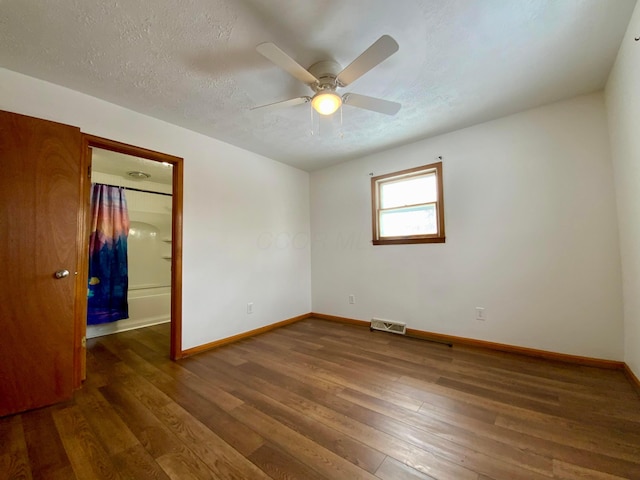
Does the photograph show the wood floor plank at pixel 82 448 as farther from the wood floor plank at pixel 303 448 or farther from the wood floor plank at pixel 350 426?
the wood floor plank at pixel 350 426

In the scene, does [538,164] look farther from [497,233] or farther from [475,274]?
[475,274]

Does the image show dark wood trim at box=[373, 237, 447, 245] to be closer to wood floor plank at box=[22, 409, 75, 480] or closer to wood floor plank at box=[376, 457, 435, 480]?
wood floor plank at box=[376, 457, 435, 480]

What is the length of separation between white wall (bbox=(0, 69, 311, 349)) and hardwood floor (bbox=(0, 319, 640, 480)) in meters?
0.75

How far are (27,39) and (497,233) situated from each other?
4125 mm

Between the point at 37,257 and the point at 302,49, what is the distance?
94.8 inches

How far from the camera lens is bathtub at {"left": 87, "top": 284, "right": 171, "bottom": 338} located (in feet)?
11.5

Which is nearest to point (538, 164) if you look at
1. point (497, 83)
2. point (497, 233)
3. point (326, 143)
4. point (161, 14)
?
point (497, 233)

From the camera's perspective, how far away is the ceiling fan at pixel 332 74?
1408 mm

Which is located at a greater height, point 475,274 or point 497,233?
point 497,233

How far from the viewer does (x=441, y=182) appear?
118 inches

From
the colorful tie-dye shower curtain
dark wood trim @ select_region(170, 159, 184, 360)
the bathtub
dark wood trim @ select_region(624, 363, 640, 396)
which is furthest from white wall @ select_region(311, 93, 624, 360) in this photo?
the colorful tie-dye shower curtain

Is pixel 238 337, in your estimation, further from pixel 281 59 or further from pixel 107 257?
pixel 281 59

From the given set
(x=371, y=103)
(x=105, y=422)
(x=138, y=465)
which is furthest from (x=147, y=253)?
(x=371, y=103)

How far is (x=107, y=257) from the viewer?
3.67 metres
